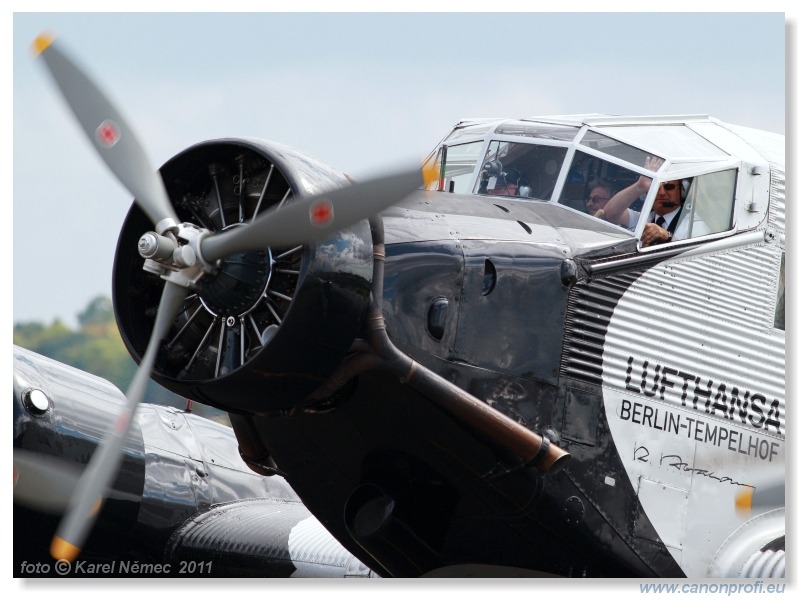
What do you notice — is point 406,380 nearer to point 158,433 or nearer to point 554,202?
point 554,202

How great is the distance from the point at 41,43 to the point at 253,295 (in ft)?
5.43

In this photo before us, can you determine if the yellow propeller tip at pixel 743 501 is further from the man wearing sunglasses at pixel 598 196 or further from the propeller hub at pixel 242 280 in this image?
the propeller hub at pixel 242 280

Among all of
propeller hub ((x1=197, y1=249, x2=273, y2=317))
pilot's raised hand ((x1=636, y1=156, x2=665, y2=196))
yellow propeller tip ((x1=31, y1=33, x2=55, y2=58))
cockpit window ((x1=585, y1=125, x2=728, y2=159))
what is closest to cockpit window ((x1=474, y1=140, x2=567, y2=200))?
cockpit window ((x1=585, y1=125, x2=728, y2=159))

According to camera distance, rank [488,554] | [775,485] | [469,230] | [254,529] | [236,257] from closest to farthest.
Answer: [236,257] < [469,230] < [488,554] < [775,485] < [254,529]

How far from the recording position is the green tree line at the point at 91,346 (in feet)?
28.8

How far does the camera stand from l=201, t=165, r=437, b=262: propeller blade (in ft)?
17.0

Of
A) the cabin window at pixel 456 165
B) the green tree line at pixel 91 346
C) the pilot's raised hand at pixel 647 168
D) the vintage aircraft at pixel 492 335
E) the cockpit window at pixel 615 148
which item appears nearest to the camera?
the vintage aircraft at pixel 492 335

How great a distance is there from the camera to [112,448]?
571 cm

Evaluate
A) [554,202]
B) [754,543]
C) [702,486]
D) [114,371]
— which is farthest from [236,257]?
[114,371]

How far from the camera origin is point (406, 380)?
5.50 meters

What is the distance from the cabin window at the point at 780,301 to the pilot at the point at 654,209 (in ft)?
2.41

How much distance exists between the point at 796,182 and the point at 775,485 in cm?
165

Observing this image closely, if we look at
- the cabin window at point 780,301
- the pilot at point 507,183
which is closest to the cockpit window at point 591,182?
the pilot at point 507,183
